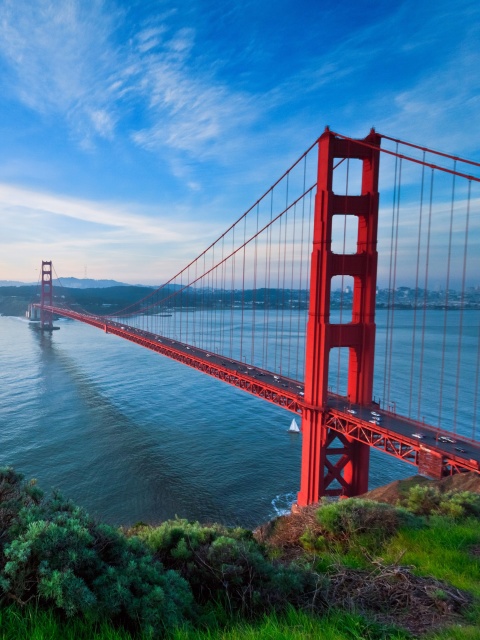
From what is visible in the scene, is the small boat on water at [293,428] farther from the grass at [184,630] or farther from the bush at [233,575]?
the grass at [184,630]

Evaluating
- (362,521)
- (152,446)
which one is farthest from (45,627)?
(152,446)

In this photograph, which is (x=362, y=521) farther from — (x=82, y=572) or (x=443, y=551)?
(x=82, y=572)

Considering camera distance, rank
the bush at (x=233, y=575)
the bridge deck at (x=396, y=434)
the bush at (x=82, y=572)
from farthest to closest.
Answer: the bridge deck at (x=396, y=434), the bush at (x=233, y=575), the bush at (x=82, y=572)

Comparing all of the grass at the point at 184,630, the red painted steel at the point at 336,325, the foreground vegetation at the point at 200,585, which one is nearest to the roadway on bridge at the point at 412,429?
the red painted steel at the point at 336,325

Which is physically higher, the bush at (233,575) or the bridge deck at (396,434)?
the bush at (233,575)

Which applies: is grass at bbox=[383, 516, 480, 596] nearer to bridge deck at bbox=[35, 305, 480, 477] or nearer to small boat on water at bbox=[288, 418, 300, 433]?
bridge deck at bbox=[35, 305, 480, 477]

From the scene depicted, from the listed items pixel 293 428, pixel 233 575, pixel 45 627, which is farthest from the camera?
pixel 293 428

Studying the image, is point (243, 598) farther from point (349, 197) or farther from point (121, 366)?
point (121, 366)

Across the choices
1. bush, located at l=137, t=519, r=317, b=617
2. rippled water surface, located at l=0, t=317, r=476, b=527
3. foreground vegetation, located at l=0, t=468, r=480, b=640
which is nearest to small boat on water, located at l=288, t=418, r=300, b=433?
rippled water surface, located at l=0, t=317, r=476, b=527
